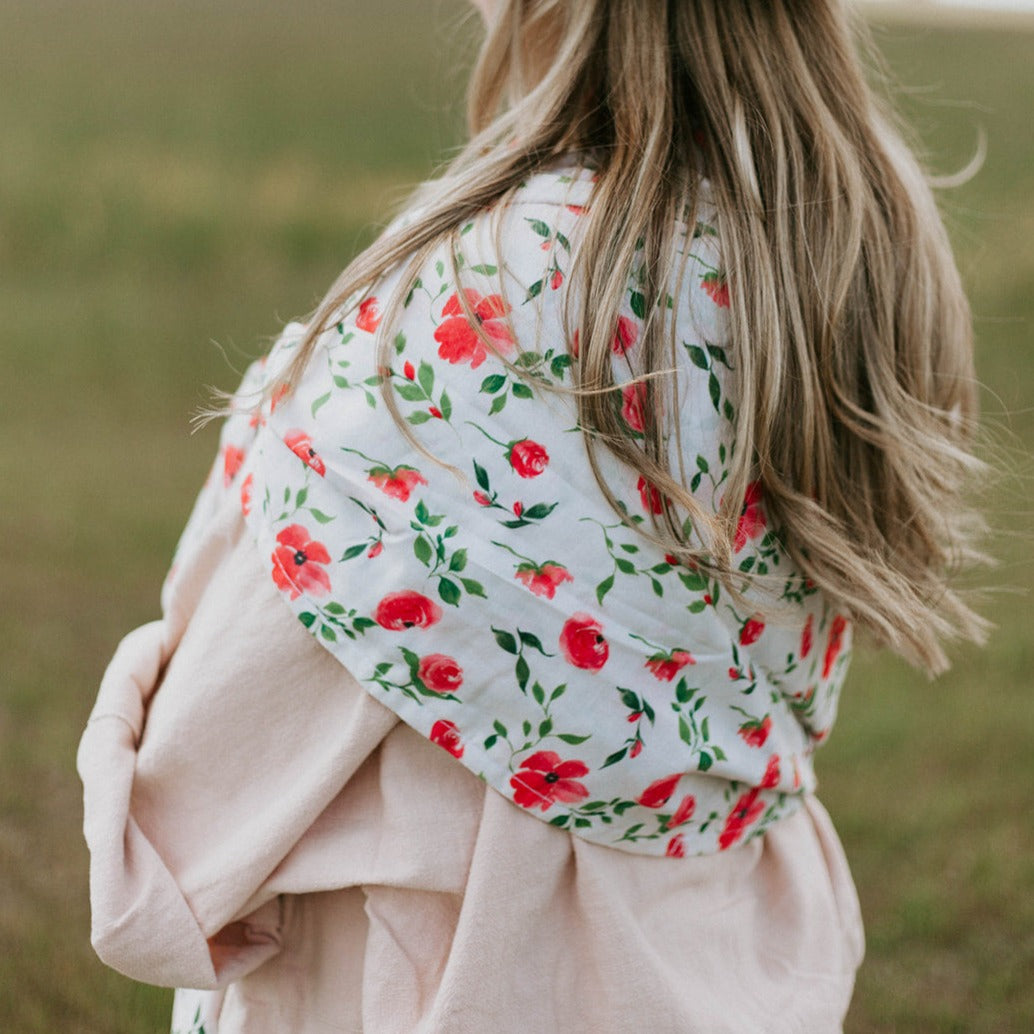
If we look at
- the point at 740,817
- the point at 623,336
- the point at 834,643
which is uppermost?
the point at 623,336

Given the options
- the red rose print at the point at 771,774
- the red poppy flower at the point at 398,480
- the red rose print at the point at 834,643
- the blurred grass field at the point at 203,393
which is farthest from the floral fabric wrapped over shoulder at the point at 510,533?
the blurred grass field at the point at 203,393

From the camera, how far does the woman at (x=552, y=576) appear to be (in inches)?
50.4

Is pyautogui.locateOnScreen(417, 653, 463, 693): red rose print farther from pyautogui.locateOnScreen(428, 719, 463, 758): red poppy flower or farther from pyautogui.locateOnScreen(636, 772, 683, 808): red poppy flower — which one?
pyautogui.locateOnScreen(636, 772, 683, 808): red poppy flower

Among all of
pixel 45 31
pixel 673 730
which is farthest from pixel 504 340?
pixel 45 31

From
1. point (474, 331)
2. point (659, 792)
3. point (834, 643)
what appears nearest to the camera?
point (474, 331)

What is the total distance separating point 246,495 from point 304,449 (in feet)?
0.37

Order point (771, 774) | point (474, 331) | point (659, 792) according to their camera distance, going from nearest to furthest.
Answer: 1. point (474, 331)
2. point (659, 792)
3. point (771, 774)

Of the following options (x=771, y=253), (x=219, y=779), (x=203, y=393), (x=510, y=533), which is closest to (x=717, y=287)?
(x=771, y=253)

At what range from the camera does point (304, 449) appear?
131 centimetres

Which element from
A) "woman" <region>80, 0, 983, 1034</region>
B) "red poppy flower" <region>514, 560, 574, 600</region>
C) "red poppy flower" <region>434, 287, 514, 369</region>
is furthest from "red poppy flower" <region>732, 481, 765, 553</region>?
"red poppy flower" <region>434, 287, 514, 369</region>

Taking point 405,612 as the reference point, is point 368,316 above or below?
above

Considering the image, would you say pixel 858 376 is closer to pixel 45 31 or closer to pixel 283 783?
pixel 283 783

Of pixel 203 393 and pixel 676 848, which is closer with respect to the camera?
→ pixel 676 848

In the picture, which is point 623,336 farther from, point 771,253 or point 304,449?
point 304,449
